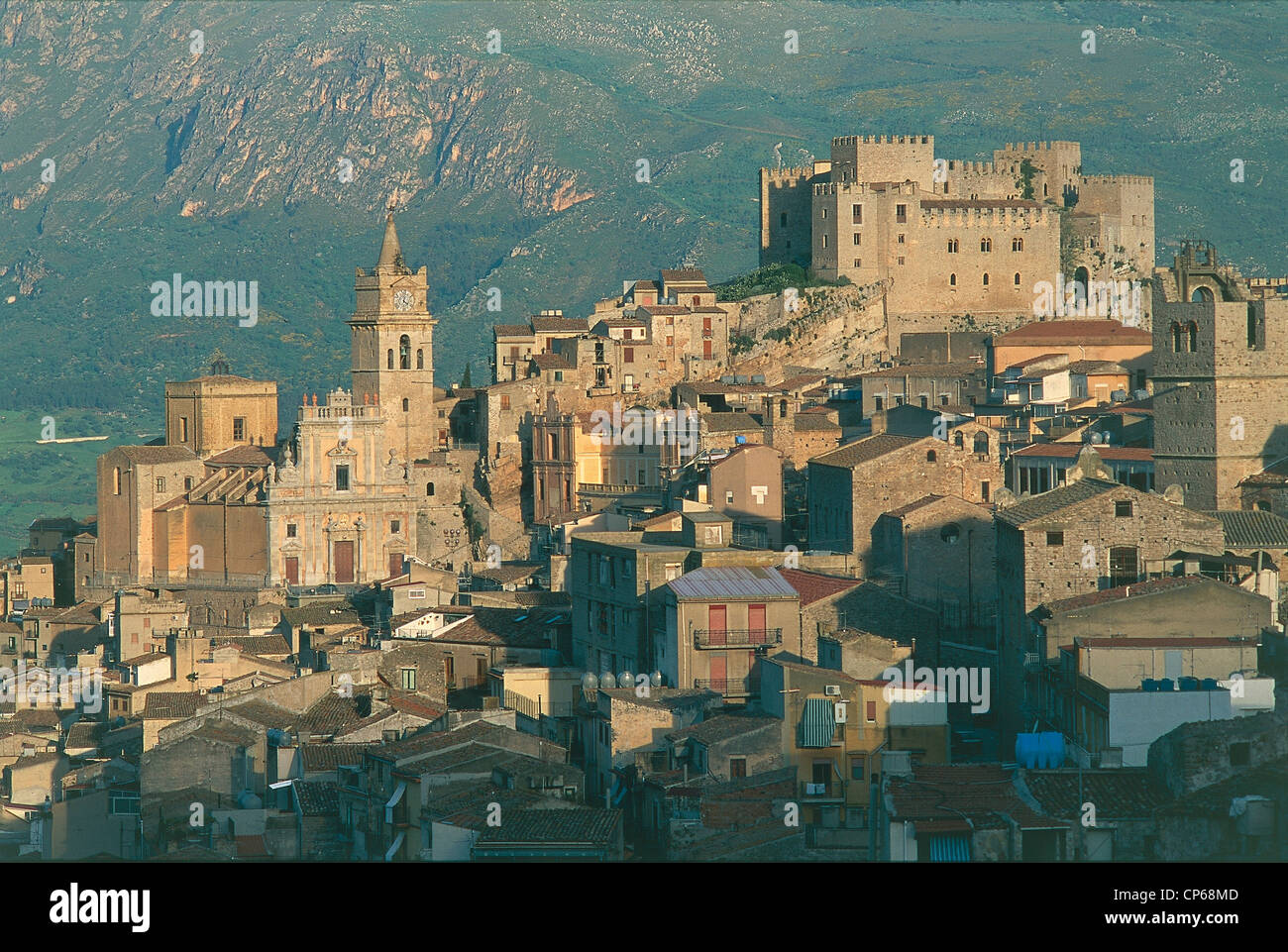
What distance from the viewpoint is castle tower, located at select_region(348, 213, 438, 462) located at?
8269 centimetres

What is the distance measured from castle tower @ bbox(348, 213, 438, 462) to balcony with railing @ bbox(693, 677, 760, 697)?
3986 centimetres

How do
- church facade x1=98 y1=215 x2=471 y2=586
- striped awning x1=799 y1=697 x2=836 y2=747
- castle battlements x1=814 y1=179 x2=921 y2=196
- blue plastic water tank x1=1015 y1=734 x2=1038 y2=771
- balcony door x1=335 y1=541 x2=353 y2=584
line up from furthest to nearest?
castle battlements x1=814 y1=179 x2=921 y2=196 < balcony door x1=335 y1=541 x2=353 y2=584 < church facade x1=98 y1=215 x2=471 y2=586 < striped awning x1=799 y1=697 x2=836 y2=747 < blue plastic water tank x1=1015 y1=734 x2=1038 y2=771

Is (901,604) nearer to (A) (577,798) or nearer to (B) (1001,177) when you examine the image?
(A) (577,798)

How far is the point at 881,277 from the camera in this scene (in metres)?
93.6

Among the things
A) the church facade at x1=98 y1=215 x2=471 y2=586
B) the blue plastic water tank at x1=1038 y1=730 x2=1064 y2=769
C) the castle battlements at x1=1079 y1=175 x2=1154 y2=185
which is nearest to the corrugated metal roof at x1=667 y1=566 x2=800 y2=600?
the blue plastic water tank at x1=1038 y1=730 x2=1064 y2=769

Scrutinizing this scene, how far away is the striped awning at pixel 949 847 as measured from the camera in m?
30.9

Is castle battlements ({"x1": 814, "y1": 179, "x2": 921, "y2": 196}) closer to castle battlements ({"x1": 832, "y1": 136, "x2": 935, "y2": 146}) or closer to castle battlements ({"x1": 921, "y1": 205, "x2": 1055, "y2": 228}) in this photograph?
castle battlements ({"x1": 921, "y1": 205, "x2": 1055, "y2": 228})

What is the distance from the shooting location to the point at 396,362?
274 feet

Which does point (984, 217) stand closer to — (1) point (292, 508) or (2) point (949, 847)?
(1) point (292, 508)

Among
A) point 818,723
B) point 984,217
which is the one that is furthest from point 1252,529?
point 984,217

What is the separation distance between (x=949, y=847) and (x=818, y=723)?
21.9 ft
